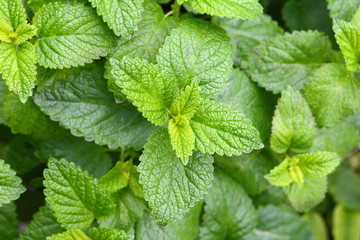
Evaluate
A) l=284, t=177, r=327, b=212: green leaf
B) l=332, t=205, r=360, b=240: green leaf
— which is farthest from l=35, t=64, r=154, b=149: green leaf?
l=332, t=205, r=360, b=240: green leaf

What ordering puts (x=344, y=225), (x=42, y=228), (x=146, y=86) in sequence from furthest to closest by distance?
(x=344, y=225) → (x=42, y=228) → (x=146, y=86)

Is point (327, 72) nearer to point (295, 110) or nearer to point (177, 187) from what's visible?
point (295, 110)

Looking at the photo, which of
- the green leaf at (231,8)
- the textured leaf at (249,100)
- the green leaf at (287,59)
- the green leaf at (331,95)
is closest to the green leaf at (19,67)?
the green leaf at (231,8)

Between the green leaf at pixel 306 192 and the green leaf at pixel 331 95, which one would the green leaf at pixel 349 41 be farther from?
the green leaf at pixel 306 192

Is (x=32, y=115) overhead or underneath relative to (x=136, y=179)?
overhead

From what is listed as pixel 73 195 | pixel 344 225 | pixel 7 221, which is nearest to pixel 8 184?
pixel 73 195

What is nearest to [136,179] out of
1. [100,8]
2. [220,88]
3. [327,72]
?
[220,88]

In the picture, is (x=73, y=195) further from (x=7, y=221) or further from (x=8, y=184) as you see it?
(x=7, y=221)

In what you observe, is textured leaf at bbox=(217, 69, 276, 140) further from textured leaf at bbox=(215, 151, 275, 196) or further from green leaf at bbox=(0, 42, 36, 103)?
green leaf at bbox=(0, 42, 36, 103)
